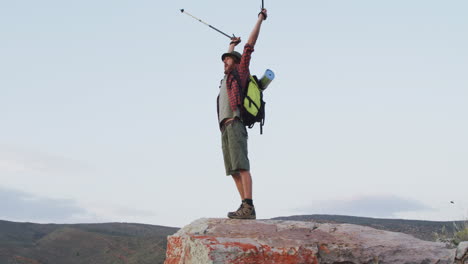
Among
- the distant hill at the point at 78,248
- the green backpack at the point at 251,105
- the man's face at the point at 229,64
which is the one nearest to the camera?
the green backpack at the point at 251,105

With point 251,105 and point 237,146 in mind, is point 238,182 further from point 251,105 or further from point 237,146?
point 251,105

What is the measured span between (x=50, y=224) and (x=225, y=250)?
74.6 feet

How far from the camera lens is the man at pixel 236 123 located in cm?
656

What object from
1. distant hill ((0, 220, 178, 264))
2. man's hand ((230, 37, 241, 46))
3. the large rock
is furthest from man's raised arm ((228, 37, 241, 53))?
distant hill ((0, 220, 178, 264))

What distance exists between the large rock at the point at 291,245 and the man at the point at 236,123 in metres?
0.49

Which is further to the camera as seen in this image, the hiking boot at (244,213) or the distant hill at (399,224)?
the distant hill at (399,224)

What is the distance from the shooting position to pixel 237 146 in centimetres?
655

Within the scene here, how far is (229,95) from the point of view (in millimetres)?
6758

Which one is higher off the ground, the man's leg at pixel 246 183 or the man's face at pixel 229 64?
the man's face at pixel 229 64

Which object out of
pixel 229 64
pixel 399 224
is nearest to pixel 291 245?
pixel 229 64

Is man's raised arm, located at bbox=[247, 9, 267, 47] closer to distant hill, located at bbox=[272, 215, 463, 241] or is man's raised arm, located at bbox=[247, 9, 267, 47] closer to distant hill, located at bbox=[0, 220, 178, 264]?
distant hill, located at bbox=[0, 220, 178, 264]

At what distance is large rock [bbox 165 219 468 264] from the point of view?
5422 mm

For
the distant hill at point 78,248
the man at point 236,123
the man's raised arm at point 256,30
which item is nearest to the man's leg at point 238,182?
the man at point 236,123

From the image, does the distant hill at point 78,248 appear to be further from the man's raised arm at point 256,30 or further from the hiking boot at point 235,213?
the man's raised arm at point 256,30
